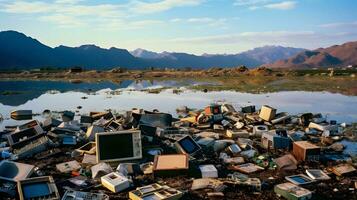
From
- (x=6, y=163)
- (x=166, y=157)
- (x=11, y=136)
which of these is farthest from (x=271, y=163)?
(x=11, y=136)

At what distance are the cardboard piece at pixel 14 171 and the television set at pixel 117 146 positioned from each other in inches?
69.7

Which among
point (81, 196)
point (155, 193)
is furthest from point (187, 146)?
point (81, 196)

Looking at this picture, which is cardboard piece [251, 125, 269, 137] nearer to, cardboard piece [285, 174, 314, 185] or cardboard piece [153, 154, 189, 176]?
cardboard piece [285, 174, 314, 185]

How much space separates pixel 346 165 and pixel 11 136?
31.5 feet

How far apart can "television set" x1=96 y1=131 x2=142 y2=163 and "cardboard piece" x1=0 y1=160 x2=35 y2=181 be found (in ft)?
5.81

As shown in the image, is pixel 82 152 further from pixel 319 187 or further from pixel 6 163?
pixel 319 187

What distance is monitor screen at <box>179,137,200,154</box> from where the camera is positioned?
10852 mm

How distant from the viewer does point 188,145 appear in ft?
36.2

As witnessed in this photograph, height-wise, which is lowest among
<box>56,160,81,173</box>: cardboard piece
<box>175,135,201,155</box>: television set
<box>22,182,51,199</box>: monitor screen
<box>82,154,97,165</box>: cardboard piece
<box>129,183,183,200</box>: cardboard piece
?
<box>56,160,81,173</box>: cardboard piece

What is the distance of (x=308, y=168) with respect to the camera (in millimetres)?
10273

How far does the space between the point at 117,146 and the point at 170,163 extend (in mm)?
1569

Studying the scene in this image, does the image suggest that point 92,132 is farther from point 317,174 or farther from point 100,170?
point 317,174

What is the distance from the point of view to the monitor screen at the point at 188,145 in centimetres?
1085

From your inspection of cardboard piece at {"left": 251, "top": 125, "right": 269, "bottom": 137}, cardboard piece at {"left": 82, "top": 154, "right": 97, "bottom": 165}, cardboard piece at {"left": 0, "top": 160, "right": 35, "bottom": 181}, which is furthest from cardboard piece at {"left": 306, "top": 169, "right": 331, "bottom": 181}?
cardboard piece at {"left": 0, "top": 160, "right": 35, "bottom": 181}
